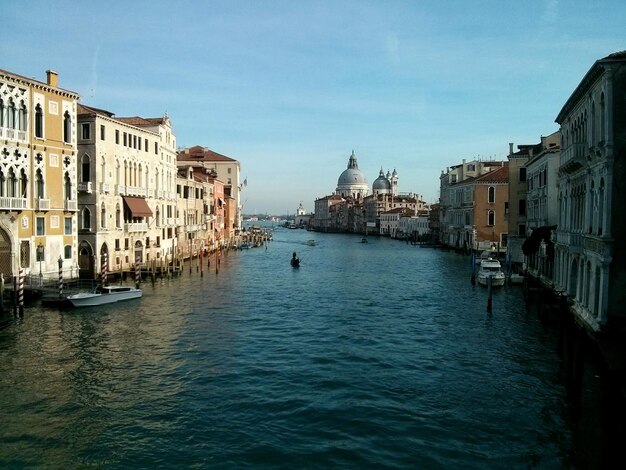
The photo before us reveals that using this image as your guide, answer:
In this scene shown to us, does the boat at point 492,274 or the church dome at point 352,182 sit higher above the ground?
the church dome at point 352,182

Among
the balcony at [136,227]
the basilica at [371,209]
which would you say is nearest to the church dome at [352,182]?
the basilica at [371,209]

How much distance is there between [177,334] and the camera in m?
17.4

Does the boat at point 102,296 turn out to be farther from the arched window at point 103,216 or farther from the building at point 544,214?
the building at point 544,214

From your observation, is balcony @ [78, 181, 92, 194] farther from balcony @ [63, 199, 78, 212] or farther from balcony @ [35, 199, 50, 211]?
balcony @ [35, 199, 50, 211]

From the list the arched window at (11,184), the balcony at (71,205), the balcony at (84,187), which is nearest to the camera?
the arched window at (11,184)

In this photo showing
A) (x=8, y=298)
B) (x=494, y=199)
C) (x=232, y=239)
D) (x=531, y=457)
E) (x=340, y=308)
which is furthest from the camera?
(x=232, y=239)

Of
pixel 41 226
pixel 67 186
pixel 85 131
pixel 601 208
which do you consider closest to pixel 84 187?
pixel 67 186

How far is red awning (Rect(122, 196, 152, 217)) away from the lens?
102 ft

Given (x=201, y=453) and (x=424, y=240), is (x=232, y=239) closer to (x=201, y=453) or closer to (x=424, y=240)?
(x=424, y=240)

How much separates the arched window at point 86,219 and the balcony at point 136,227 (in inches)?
124

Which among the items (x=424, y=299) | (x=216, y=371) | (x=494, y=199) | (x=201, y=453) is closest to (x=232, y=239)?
→ (x=494, y=199)

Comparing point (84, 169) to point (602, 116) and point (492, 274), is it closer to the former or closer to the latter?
point (492, 274)

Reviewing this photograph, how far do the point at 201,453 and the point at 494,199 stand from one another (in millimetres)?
47207

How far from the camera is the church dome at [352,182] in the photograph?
→ 176625 mm
